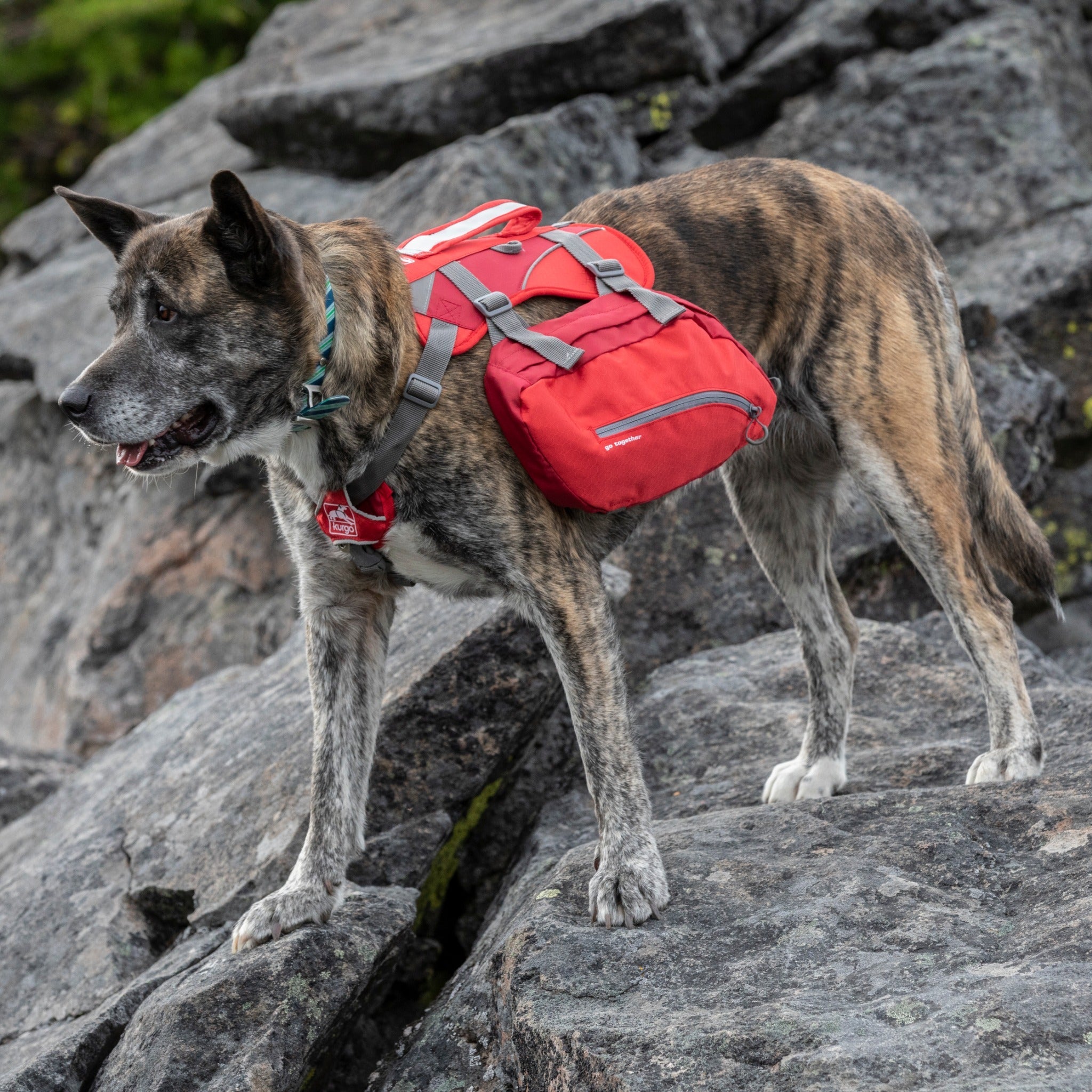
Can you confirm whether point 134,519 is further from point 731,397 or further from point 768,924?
point 768,924

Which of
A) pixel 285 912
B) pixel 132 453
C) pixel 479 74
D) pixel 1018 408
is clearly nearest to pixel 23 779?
pixel 285 912

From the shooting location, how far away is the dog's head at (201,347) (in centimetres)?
325

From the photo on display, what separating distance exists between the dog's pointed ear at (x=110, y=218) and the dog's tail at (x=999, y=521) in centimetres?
303

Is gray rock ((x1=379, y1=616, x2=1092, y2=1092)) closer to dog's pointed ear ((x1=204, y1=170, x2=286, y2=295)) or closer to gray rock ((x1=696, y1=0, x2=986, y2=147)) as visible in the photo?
dog's pointed ear ((x1=204, y1=170, x2=286, y2=295))

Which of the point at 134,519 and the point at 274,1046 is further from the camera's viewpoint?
the point at 134,519

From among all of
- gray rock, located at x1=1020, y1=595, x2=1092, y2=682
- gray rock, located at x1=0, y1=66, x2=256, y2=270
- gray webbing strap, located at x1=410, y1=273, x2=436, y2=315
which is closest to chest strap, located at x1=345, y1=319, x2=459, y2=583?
gray webbing strap, located at x1=410, y1=273, x2=436, y2=315

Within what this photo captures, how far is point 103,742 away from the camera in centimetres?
769

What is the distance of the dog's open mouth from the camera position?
3.35 meters

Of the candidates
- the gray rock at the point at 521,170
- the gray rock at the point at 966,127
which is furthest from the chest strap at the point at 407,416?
the gray rock at the point at 966,127

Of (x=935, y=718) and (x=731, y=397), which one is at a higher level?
(x=731, y=397)

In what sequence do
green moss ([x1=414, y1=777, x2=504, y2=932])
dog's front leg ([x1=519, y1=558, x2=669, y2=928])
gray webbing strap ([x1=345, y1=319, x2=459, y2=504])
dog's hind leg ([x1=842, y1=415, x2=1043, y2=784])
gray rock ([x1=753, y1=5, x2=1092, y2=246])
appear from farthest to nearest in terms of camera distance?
gray rock ([x1=753, y1=5, x2=1092, y2=246]) < green moss ([x1=414, y1=777, x2=504, y2=932]) < dog's hind leg ([x1=842, y1=415, x2=1043, y2=784]) < dog's front leg ([x1=519, y1=558, x2=669, y2=928]) < gray webbing strap ([x1=345, y1=319, x2=459, y2=504])

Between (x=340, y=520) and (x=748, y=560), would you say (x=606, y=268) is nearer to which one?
(x=340, y=520)

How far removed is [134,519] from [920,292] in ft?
18.3

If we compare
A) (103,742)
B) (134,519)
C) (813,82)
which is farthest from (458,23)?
(103,742)
